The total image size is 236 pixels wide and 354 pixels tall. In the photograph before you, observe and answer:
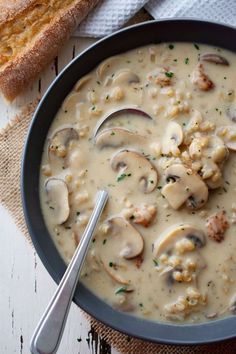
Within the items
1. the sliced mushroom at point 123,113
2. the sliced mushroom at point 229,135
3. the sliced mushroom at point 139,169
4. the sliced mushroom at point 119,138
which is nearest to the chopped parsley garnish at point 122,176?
the sliced mushroom at point 139,169

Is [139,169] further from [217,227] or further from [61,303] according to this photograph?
[61,303]

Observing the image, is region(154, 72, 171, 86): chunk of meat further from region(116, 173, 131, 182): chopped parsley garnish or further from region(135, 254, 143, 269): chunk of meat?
region(135, 254, 143, 269): chunk of meat

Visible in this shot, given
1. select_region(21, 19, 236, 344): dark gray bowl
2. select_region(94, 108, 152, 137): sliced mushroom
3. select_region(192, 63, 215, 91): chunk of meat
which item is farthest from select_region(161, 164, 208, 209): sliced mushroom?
select_region(21, 19, 236, 344): dark gray bowl

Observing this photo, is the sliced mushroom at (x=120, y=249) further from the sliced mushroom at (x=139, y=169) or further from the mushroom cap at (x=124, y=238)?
the sliced mushroom at (x=139, y=169)

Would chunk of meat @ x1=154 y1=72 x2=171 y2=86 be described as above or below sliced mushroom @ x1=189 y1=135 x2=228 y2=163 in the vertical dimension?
above

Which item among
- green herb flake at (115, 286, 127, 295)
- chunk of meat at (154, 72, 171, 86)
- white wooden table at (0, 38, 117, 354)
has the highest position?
chunk of meat at (154, 72, 171, 86)

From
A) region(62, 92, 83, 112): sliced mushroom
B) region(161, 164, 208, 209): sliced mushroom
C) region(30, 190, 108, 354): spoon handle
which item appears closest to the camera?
region(30, 190, 108, 354): spoon handle
